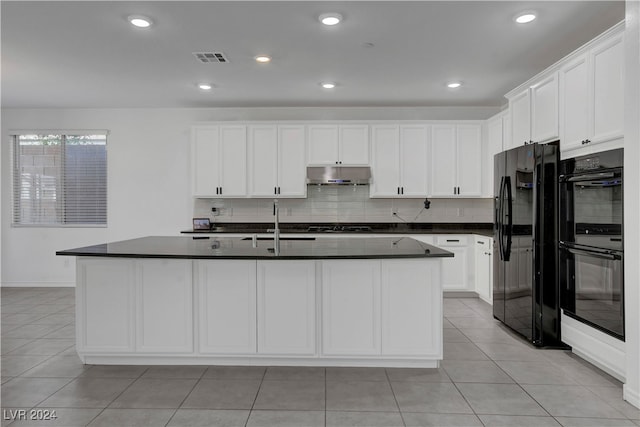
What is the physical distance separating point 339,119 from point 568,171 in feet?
11.0

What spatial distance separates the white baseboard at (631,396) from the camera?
7.97 ft

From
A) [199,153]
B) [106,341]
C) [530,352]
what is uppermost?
[199,153]

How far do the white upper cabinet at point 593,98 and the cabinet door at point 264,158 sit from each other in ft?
11.3

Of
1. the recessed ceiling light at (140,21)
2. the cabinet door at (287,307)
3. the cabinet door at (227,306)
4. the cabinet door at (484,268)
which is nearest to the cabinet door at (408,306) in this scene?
the cabinet door at (287,307)

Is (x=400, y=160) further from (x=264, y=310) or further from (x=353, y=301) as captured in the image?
(x=264, y=310)

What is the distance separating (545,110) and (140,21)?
3438 millimetres

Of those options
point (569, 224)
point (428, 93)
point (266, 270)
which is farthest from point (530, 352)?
point (428, 93)

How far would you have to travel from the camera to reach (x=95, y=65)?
425 centimetres

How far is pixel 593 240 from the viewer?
9.74 ft

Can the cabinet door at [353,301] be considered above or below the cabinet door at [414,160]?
below

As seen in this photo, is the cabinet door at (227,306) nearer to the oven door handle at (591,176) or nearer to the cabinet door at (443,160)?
the oven door handle at (591,176)

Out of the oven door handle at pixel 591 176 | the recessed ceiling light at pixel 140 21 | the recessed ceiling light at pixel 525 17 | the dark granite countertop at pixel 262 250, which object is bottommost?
the dark granite countertop at pixel 262 250

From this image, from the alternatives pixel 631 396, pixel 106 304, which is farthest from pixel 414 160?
pixel 106 304

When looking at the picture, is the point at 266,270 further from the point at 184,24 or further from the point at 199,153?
the point at 199,153
